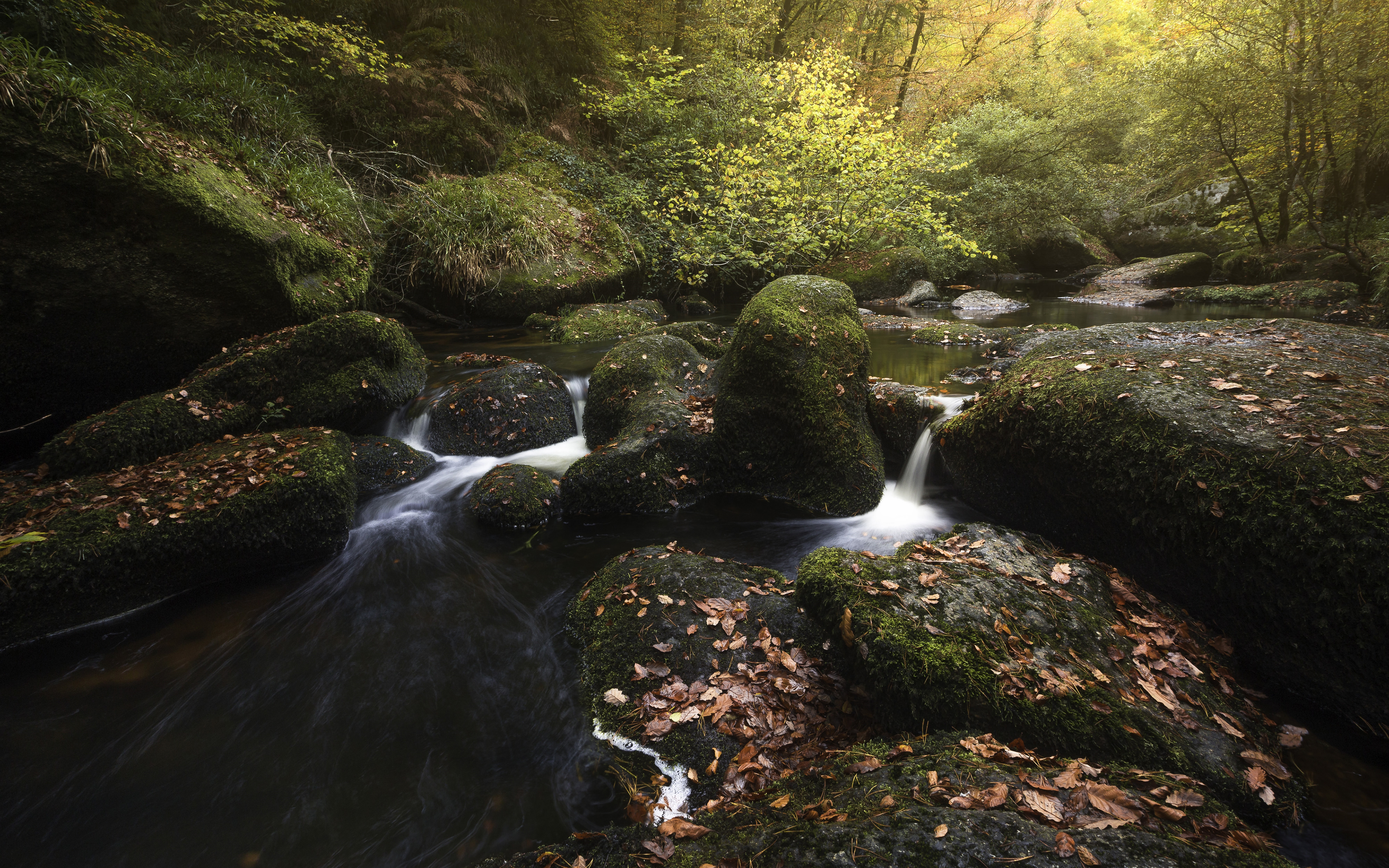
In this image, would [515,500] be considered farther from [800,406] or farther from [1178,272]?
[1178,272]

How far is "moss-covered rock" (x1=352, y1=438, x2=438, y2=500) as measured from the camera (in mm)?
6227

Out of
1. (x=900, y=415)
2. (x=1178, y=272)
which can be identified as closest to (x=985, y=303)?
(x=1178, y=272)

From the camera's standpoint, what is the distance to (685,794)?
8.89 feet

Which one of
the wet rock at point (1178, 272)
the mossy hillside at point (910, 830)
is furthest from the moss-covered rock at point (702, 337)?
the wet rock at point (1178, 272)

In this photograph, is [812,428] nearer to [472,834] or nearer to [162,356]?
[472,834]

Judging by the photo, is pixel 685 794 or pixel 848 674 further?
pixel 848 674

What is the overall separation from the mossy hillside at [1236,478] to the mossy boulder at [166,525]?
238 inches

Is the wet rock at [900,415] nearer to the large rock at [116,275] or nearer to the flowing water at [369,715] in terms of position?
the flowing water at [369,715]

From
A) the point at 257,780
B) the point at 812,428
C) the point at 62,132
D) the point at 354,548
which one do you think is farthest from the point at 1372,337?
the point at 62,132

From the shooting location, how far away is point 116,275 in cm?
575

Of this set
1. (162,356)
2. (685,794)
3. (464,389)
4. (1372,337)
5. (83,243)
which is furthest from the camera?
(464,389)

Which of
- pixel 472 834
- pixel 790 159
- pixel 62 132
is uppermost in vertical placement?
pixel 790 159

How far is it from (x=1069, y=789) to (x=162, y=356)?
29.8 feet

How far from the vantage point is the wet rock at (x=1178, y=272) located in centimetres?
1714
